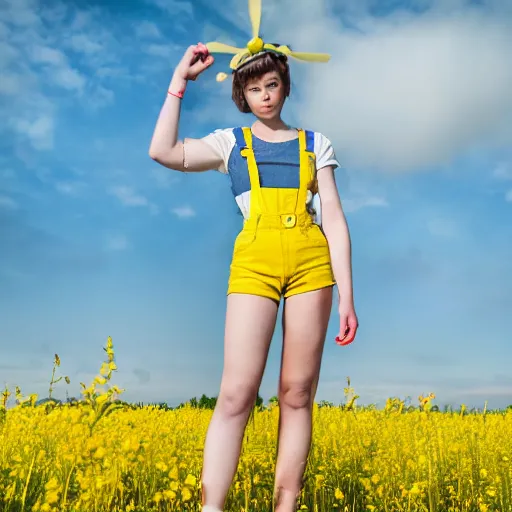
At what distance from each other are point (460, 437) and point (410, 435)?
0.62 meters

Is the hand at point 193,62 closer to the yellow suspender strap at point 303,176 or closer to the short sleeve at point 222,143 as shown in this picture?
the short sleeve at point 222,143

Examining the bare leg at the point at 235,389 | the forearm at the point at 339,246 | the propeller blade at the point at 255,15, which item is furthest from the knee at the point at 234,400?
the propeller blade at the point at 255,15

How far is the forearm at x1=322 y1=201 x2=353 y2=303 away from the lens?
11.1 feet

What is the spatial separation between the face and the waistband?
62 cm

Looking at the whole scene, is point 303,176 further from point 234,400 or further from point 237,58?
point 234,400

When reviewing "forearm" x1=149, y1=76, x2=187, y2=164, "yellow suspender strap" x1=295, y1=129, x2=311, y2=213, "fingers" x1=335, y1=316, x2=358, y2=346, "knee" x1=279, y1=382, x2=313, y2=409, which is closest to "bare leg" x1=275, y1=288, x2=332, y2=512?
"knee" x1=279, y1=382, x2=313, y2=409

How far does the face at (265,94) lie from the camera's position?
3.48 meters

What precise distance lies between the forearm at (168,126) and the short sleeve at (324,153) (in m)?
0.78

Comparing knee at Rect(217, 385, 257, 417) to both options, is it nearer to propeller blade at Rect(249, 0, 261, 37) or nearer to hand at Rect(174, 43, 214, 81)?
hand at Rect(174, 43, 214, 81)

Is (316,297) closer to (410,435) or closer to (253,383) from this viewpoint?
(253,383)

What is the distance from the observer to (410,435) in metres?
5.80


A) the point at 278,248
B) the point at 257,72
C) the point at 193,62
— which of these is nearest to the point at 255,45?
the point at 257,72

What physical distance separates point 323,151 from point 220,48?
78 cm

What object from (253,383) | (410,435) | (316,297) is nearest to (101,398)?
(253,383)
